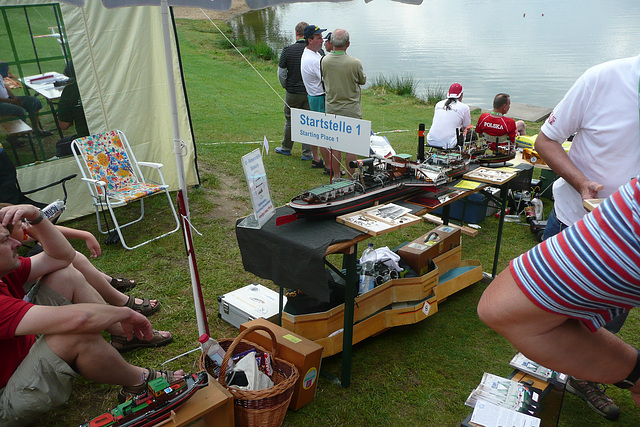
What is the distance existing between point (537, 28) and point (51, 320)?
32.7 metres

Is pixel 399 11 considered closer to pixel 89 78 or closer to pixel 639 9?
pixel 639 9

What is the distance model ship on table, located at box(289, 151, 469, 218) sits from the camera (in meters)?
2.73

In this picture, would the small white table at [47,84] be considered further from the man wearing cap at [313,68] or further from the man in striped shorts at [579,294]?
the man in striped shorts at [579,294]

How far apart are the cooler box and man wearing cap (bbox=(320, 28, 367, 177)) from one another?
283cm

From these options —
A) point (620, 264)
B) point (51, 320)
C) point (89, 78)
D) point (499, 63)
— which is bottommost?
point (499, 63)

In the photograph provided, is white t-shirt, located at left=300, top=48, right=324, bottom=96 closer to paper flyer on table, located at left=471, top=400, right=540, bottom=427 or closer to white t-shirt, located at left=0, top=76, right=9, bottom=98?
white t-shirt, located at left=0, top=76, right=9, bottom=98

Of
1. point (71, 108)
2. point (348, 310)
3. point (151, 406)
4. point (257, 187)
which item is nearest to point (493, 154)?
point (348, 310)

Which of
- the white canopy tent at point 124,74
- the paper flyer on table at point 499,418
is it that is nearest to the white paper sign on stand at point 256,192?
the paper flyer on table at point 499,418

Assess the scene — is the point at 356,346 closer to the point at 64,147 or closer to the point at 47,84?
the point at 64,147

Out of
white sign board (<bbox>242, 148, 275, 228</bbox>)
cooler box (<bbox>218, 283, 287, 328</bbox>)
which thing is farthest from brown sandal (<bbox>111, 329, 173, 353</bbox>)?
white sign board (<bbox>242, 148, 275, 228</bbox>)

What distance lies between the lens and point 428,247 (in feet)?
11.5

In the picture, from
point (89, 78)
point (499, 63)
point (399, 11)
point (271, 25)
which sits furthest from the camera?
point (399, 11)

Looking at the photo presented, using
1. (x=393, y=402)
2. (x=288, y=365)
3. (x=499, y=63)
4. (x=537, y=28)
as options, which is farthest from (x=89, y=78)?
(x=537, y=28)

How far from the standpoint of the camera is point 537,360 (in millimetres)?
704
